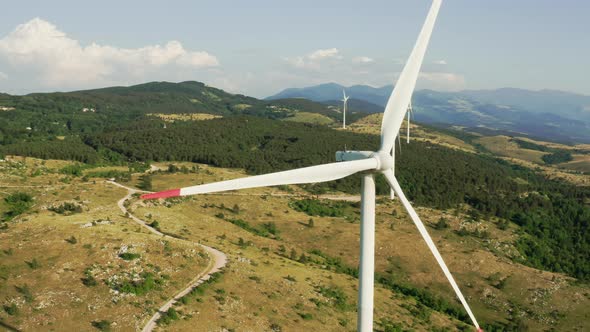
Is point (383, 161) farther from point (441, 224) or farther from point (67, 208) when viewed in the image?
point (441, 224)

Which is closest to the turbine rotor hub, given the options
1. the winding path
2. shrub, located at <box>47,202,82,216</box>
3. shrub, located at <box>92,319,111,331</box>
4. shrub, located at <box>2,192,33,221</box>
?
the winding path

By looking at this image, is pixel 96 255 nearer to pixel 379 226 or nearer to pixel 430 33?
pixel 430 33

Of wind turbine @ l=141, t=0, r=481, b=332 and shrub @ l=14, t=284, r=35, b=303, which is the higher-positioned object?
wind turbine @ l=141, t=0, r=481, b=332

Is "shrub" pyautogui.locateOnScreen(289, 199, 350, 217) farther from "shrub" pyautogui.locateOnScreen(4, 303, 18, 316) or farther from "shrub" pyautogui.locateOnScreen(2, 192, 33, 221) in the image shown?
"shrub" pyautogui.locateOnScreen(4, 303, 18, 316)

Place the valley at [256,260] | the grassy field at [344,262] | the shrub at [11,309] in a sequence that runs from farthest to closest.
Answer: the grassy field at [344,262], the valley at [256,260], the shrub at [11,309]

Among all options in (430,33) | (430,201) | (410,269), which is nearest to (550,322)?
(410,269)

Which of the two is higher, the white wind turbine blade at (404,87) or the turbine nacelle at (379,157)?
the white wind turbine blade at (404,87)

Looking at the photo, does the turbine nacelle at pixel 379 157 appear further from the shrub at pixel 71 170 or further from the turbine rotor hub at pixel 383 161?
the shrub at pixel 71 170

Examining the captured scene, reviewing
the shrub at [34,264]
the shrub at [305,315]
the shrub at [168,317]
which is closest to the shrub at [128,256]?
the shrub at [34,264]
